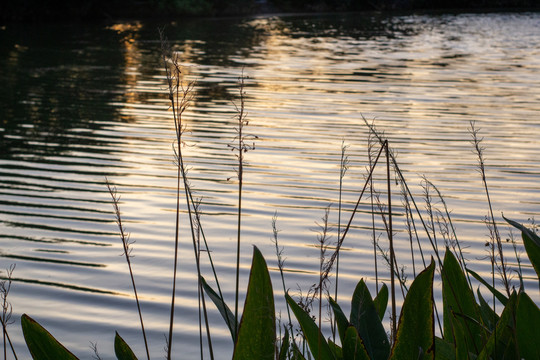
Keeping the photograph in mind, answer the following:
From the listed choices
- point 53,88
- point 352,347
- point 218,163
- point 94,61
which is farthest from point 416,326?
point 94,61

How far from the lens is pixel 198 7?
114ft

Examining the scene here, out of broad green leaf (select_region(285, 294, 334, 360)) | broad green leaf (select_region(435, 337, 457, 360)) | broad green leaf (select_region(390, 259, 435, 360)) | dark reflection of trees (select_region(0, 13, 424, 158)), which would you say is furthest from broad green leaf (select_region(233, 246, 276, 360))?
dark reflection of trees (select_region(0, 13, 424, 158))

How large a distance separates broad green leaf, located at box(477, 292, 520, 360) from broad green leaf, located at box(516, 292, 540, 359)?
0.02 metres

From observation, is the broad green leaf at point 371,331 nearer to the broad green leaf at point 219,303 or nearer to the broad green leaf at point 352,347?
the broad green leaf at point 352,347

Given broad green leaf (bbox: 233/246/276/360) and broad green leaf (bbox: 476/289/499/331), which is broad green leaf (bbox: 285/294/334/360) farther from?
broad green leaf (bbox: 476/289/499/331)

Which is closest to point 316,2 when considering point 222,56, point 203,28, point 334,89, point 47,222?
point 203,28

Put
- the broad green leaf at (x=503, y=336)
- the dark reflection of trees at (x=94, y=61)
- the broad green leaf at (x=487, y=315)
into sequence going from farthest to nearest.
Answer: the dark reflection of trees at (x=94, y=61) < the broad green leaf at (x=487, y=315) < the broad green leaf at (x=503, y=336)

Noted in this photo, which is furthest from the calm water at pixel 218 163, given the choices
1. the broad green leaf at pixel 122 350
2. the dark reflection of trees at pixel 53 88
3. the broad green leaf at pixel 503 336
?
the broad green leaf at pixel 503 336

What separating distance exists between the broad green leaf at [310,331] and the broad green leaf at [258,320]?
70mm

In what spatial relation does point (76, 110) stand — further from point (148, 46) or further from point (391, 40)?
point (391, 40)

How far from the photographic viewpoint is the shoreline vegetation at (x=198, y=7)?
31797mm

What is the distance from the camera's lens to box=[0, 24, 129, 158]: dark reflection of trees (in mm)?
8828

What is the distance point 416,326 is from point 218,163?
237 inches

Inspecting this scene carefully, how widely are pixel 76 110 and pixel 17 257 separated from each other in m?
6.38
